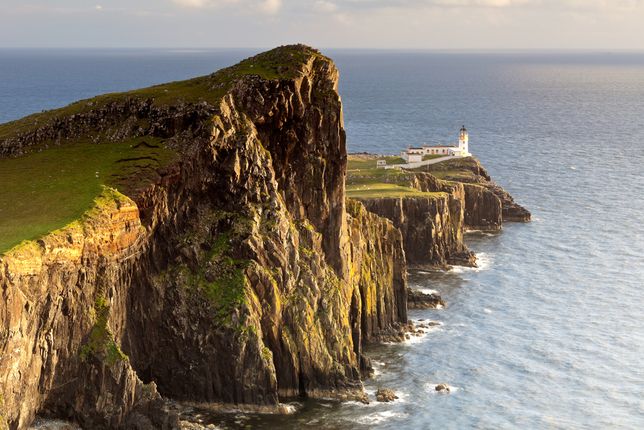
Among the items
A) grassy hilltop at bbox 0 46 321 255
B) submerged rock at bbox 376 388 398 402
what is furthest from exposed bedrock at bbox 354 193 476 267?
submerged rock at bbox 376 388 398 402

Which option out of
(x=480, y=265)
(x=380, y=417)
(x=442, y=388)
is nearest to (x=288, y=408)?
(x=380, y=417)

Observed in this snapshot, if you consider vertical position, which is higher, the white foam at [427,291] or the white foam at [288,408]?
the white foam at [427,291]

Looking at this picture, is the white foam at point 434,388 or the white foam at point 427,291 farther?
the white foam at point 427,291

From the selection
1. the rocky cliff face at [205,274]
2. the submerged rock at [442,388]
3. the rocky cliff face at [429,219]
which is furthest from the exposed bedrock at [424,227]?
the submerged rock at [442,388]

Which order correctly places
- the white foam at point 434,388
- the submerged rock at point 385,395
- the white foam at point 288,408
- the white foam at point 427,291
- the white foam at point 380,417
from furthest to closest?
the white foam at point 427,291 → the white foam at point 434,388 → the submerged rock at point 385,395 → the white foam at point 288,408 → the white foam at point 380,417

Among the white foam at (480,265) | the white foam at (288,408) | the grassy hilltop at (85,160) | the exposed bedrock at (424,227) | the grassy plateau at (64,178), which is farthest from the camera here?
the white foam at (480,265)

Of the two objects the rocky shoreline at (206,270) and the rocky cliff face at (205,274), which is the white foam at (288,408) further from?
the rocky cliff face at (205,274)

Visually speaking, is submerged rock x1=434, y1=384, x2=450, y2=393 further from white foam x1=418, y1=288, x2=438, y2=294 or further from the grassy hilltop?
white foam x1=418, y1=288, x2=438, y2=294

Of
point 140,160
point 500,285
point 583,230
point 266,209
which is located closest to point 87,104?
point 140,160
